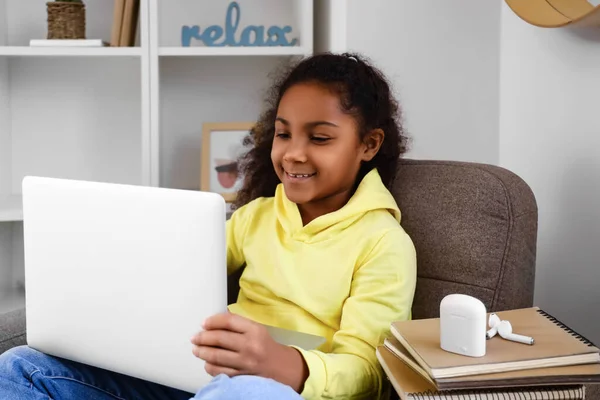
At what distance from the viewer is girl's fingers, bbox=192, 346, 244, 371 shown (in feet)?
3.19

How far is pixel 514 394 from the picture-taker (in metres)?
0.94

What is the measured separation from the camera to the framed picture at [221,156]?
2266 mm

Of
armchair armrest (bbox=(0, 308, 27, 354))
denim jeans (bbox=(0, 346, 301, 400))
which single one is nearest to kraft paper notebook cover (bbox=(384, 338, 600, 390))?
denim jeans (bbox=(0, 346, 301, 400))

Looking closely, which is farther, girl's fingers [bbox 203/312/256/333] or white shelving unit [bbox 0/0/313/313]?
white shelving unit [bbox 0/0/313/313]

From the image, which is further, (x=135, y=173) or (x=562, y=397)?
(x=135, y=173)

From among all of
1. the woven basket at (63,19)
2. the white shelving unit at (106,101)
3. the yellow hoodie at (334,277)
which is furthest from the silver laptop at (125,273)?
the white shelving unit at (106,101)

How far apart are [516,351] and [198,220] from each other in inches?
16.8

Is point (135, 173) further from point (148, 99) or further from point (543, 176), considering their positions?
point (543, 176)

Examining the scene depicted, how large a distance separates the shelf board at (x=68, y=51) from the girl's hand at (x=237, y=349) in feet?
4.29

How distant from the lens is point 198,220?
3.16 feet

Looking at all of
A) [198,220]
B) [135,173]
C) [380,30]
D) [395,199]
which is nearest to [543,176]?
[395,199]

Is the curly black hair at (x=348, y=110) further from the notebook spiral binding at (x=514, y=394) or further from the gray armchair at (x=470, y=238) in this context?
the notebook spiral binding at (x=514, y=394)

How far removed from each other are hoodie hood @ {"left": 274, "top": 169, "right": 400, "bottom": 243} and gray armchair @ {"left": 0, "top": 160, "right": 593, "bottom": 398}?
71 millimetres

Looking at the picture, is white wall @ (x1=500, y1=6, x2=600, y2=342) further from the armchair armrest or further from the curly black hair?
the armchair armrest
